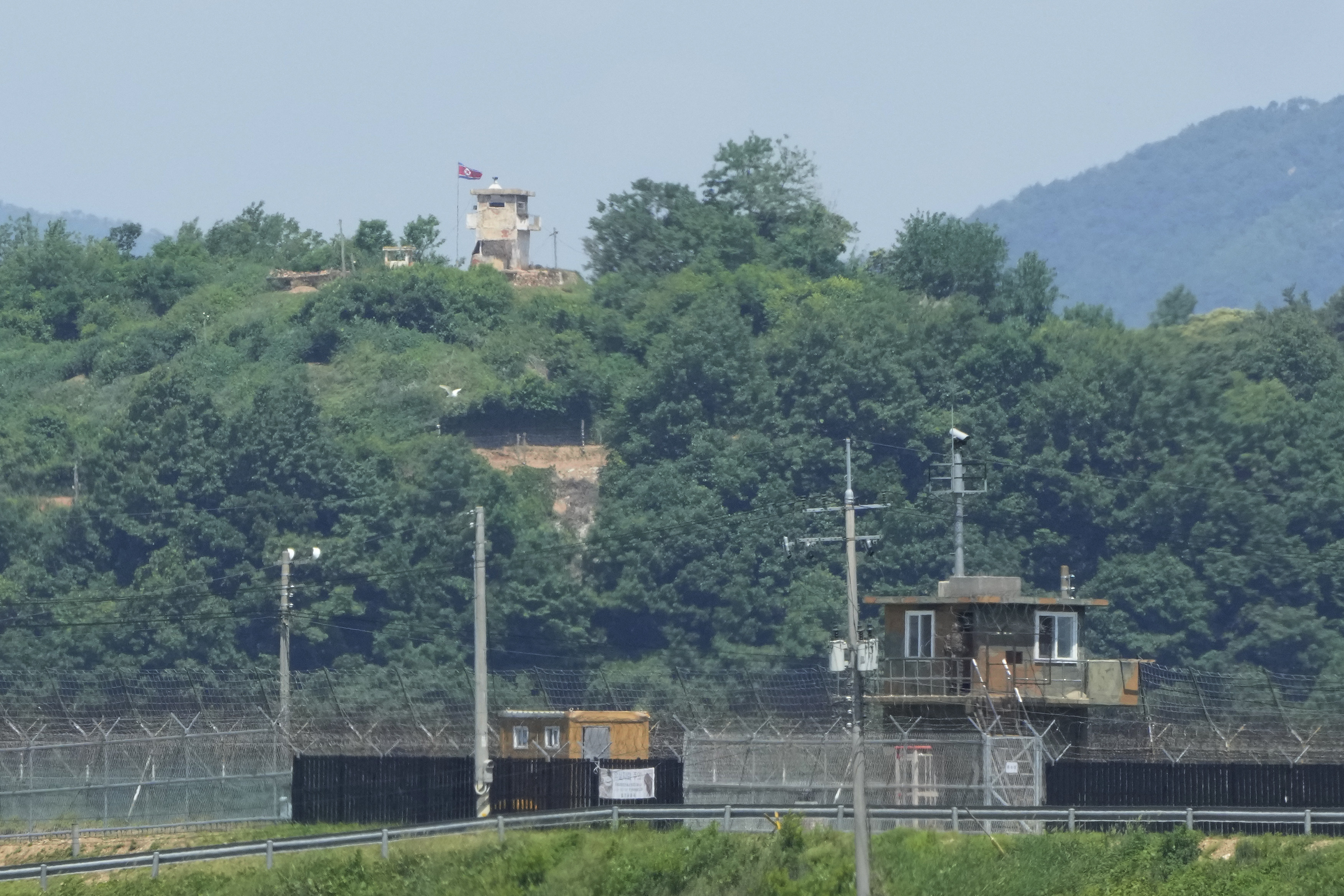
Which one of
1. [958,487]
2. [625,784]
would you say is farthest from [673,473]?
[625,784]

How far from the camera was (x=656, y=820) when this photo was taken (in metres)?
44.8

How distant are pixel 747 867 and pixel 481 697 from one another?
1190 cm

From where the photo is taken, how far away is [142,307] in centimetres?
16062

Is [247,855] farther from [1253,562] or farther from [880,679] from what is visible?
[1253,562]

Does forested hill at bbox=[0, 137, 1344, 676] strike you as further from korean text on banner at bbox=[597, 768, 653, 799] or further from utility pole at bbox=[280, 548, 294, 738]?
korean text on banner at bbox=[597, 768, 653, 799]

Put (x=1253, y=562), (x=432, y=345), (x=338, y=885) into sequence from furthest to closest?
(x=432, y=345) < (x=1253, y=562) < (x=338, y=885)

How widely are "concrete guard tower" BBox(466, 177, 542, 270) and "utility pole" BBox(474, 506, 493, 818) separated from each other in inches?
4229

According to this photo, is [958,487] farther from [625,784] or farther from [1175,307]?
[1175,307]

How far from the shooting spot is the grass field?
Answer: 40.1 meters

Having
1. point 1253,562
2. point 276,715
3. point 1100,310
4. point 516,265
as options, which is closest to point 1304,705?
point 1253,562

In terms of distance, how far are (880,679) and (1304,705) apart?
33263 mm

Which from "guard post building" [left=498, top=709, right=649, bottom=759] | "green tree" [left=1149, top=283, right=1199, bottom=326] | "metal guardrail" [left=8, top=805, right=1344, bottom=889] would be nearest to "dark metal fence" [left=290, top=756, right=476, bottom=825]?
"metal guardrail" [left=8, top=805, right=1344, bottom=889]

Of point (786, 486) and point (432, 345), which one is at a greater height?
A: point (432, 345)

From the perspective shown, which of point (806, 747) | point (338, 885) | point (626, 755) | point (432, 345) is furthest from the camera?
point (432, 345)
